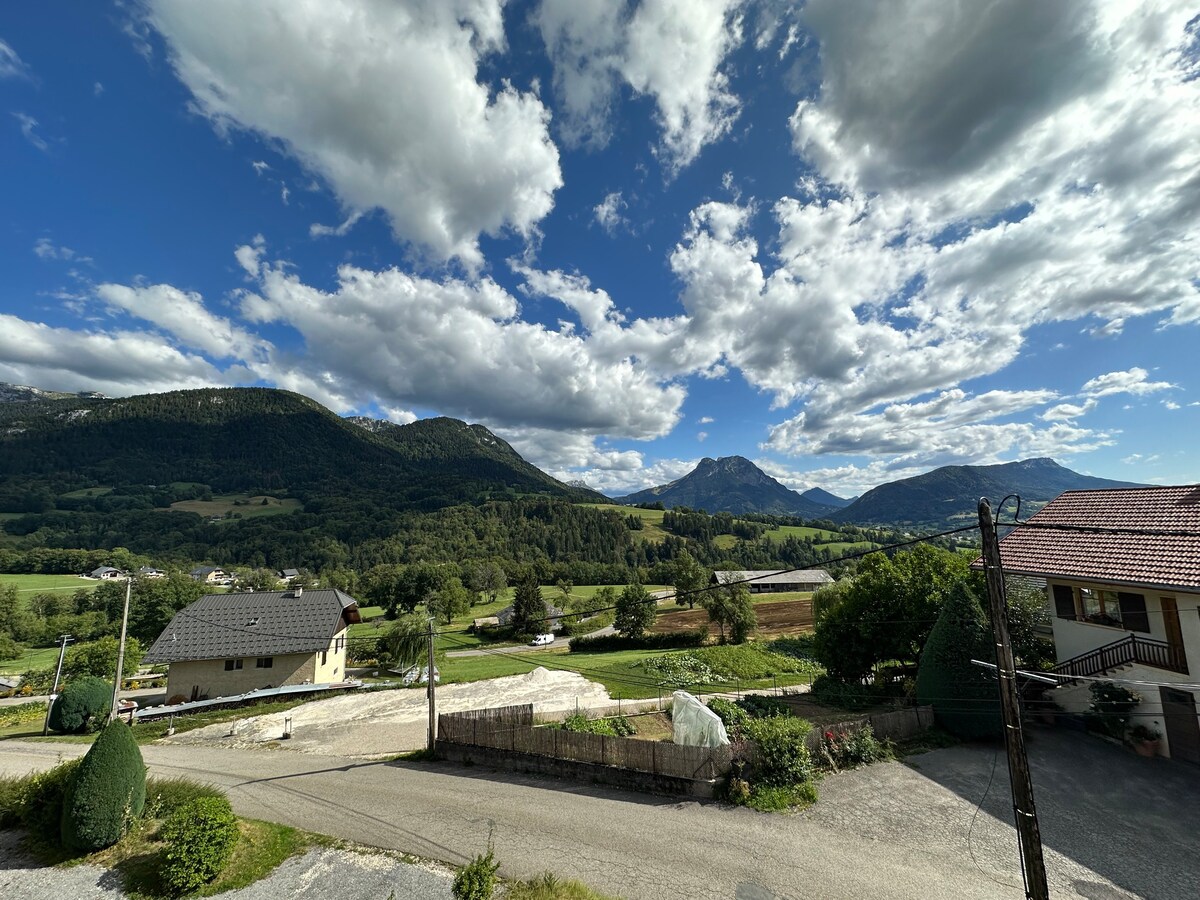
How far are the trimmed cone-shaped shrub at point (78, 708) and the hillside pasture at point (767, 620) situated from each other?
161ft

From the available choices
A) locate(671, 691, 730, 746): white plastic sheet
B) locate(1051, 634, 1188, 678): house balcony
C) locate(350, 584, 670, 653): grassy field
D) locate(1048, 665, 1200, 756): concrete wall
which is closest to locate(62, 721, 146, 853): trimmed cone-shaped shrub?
locate(671, 691, 730, 746): white plastic sheet

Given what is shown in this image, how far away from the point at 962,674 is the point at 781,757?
9.07m

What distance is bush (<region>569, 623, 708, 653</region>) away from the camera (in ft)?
184

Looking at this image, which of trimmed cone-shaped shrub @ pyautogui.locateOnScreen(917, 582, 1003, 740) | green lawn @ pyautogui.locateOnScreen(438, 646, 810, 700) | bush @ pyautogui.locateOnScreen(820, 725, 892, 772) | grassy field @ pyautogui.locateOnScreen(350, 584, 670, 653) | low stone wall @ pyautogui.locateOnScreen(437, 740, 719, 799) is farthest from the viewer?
grassy field @ pyautogui.locateOnScreen(350, 584, 670, 653)

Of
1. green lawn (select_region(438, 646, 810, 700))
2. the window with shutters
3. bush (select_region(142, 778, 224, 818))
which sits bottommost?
green lawn (select_region(438, 646, 810, 700))

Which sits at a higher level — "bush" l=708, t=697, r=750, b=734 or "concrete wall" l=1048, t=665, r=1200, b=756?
"concrete wall" l=1048, t=665, r=1200, b=756

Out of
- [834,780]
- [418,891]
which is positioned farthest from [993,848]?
[418,891]

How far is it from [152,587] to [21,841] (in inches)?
2794

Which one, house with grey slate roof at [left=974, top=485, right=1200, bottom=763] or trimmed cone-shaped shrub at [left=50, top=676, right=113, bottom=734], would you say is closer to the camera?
house with grey slate roof at [left=974, top=485, right=1200, bottom=763]

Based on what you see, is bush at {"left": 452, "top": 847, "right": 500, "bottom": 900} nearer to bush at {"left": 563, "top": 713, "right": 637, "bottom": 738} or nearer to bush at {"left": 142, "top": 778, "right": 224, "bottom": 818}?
bush at {"left": 142, "top": 778, "right": 224, "bottom": 818}

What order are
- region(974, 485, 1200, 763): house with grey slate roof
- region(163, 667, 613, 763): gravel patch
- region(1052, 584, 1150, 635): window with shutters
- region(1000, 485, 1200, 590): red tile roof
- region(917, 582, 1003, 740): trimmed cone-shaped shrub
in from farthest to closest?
region(163, 667, 613, 763): gravel patch
region(917, 582, 1003, 740): trimmed cone-shaped shrub
region(1052, 584, 1150, 635): window with shutters
region(1000, 485, 1200, 590): red tile roof
region(974, 485, 1200, 763): house with grey slate roof

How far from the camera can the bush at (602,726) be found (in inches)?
831

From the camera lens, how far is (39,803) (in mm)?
14414

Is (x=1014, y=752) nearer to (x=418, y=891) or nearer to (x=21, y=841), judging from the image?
(x=418, y=891)
